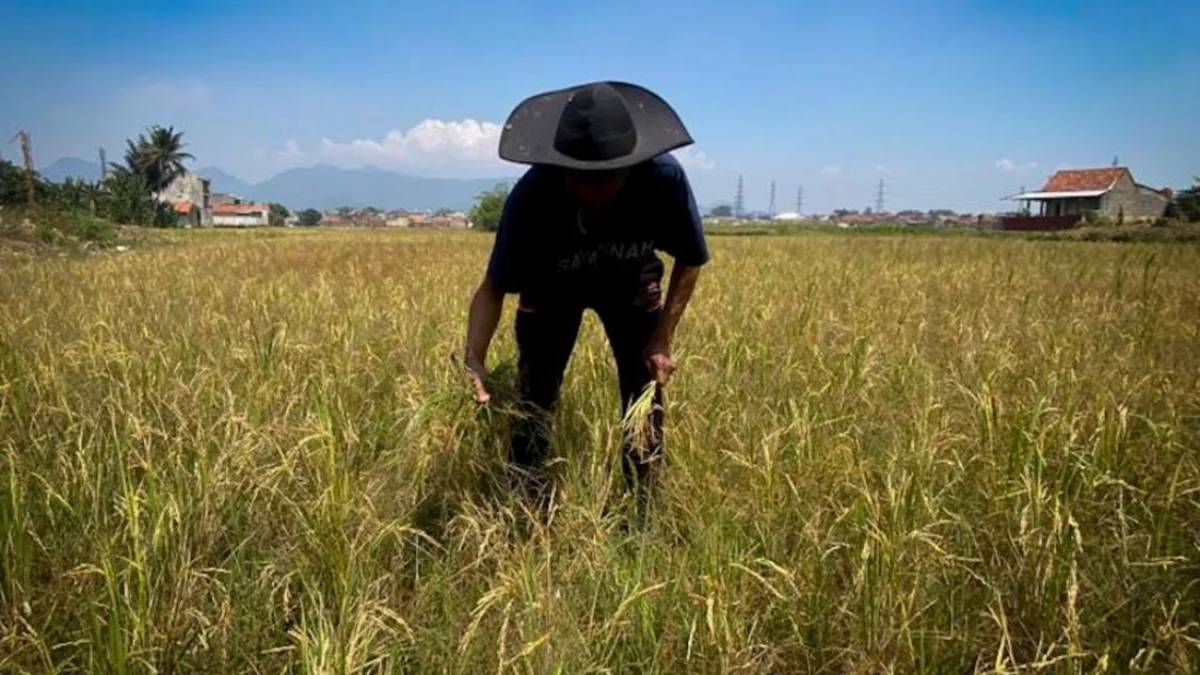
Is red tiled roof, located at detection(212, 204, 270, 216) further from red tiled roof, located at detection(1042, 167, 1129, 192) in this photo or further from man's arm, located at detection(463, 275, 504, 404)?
man's arm, located at detection(463, 275, 504, 404)

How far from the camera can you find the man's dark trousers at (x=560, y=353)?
2.34 metres

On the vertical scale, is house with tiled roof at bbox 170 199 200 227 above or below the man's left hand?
above

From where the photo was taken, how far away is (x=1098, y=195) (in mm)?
40188

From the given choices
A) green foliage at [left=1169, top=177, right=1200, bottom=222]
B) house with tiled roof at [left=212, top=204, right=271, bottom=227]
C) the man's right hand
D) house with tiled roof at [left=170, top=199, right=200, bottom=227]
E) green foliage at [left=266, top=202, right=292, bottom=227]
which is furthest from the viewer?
green foliage at [left=266, top=202, right=292, bottom=227]

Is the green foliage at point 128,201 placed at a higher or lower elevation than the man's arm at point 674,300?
higher

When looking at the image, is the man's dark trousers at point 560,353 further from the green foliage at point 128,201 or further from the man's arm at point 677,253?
the green foliage at point 128,201

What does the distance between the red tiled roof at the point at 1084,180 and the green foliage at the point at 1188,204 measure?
8261 mm

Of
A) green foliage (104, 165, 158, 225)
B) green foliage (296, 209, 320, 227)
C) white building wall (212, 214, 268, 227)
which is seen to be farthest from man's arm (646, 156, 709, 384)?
green foliage (296, 209, 320, 227)

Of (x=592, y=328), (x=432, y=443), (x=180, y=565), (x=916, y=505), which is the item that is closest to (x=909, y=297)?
(x=592, y=328)

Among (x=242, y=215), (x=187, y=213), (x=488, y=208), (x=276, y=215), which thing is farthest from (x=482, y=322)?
(x=276, y=215)

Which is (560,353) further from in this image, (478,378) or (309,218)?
(309,218)

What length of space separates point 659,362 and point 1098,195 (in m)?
48.8

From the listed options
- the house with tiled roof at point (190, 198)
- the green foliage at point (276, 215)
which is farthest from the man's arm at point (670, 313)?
the green foliage at point (276, 215)

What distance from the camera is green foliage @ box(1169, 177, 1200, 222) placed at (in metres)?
30.4
